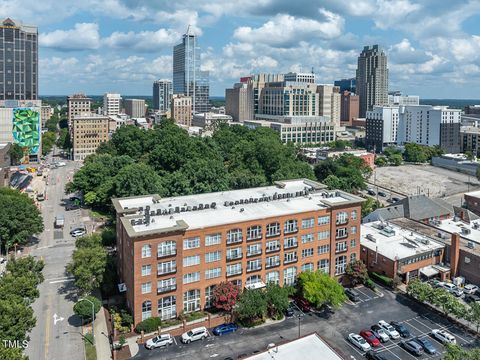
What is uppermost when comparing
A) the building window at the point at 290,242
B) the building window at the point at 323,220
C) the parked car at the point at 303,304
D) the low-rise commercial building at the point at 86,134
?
the low-rise commercial building at the point at 86,134

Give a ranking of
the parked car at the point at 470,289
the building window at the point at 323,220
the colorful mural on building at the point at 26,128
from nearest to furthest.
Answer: the building window at the point at 323,220 < the parked car at the point at 470,289 < the colorful mural on building at the point at 26,128

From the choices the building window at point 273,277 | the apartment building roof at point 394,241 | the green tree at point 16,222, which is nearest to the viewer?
the building window at point 273,277

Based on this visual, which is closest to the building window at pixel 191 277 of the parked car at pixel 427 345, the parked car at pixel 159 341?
the parked car at pixel 159 341

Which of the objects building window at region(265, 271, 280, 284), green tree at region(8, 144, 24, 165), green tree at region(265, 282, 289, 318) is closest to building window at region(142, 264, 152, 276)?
green tree at region(265, 282, 289, 318)

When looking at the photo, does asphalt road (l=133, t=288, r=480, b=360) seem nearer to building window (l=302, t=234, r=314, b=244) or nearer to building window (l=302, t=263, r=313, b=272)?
building window (l=302, t=263, r=313, b=272)

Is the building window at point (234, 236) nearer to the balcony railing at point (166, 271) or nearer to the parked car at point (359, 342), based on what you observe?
the balcony railing at point (166, 271)

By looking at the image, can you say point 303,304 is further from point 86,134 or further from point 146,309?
point 86,134

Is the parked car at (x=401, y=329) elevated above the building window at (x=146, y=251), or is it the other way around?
the building window at (x=146, y=251)
